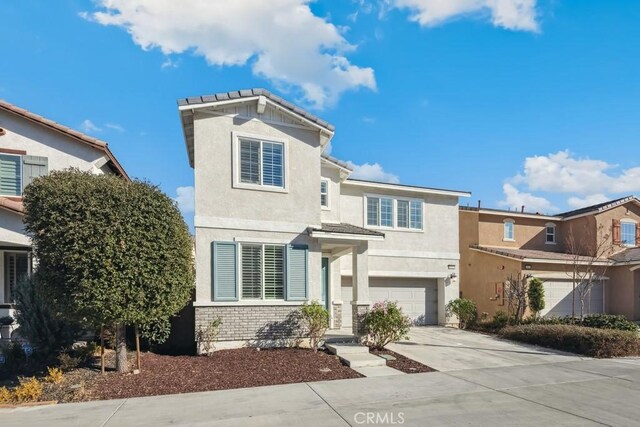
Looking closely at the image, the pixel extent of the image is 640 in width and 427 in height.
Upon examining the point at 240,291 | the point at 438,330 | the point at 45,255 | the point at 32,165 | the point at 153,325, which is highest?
the point at 32,165

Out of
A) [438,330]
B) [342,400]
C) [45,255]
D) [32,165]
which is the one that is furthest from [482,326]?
[32,165]

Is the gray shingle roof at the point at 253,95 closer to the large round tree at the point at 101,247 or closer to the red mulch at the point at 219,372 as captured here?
the large round tree at the point at 101,247

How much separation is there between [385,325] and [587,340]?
5.98 meters

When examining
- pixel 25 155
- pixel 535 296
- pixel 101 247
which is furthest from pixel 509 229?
pixel 25 155

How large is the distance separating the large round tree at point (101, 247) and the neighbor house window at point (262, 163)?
11.3ft

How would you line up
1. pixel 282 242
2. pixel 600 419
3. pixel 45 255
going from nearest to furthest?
pixel 600 419 < pixel 45 255 < pixel 282 242

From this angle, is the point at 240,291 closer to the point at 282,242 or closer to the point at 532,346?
the point at 282,242

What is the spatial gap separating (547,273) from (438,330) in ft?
23.5

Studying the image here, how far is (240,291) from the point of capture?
11.3 m

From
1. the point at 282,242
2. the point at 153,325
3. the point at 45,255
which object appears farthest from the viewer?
the point at 282,242

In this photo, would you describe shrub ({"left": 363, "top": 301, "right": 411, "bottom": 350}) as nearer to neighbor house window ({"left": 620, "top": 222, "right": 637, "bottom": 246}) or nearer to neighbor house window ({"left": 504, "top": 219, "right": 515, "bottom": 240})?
neighbor house window ({"left": 504, "top": 219, "right": 515, "bottom": 240})

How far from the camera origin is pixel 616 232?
23.1 m

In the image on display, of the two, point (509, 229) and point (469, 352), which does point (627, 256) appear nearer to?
point (509, 229)

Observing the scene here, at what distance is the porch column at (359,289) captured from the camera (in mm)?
12055
